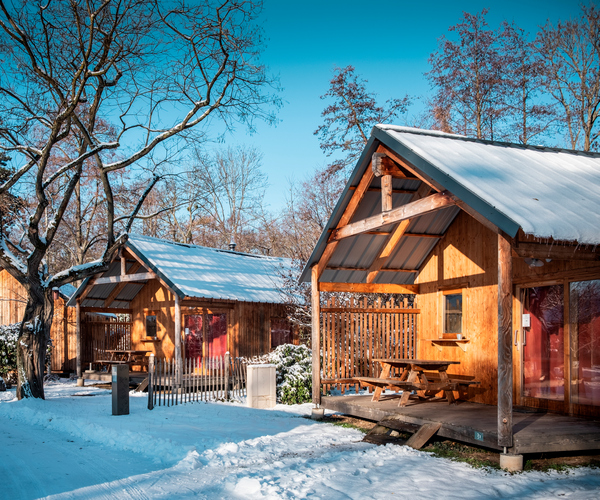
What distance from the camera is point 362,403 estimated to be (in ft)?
36.3

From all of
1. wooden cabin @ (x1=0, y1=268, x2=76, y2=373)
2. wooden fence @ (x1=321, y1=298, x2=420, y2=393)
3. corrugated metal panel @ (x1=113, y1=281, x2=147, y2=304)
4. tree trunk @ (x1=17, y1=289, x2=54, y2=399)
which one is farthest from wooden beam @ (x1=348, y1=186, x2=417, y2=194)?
wooden cabin @ (x1=0, y1=268, x2=76, y2=373)

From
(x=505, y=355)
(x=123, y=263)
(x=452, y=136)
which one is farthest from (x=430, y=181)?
(x=123, y=263)

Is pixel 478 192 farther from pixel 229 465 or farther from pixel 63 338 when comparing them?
pixel 63 338

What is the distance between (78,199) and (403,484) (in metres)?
28.9

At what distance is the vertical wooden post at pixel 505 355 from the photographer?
7.17 meters

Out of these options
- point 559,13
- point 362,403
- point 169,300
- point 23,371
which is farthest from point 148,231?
point 362,403

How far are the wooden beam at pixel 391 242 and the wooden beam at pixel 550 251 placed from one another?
3831 mm

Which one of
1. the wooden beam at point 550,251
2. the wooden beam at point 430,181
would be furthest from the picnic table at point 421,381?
the wooden beam at point 550,251

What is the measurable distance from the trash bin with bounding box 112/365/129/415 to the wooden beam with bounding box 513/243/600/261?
8.84 metres

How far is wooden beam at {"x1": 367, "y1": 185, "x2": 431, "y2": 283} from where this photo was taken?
1167 centimetres

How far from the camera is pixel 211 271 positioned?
20.8 m

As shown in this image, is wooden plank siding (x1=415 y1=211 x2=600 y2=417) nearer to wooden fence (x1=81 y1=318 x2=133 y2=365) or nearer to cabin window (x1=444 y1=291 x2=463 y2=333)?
cabin window (x1=444 y1=291 x2=463 y2=333)

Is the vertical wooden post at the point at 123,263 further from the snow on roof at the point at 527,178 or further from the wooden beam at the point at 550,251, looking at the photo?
the wooden beam at the point at 550,251

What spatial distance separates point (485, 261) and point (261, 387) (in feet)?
19.9
